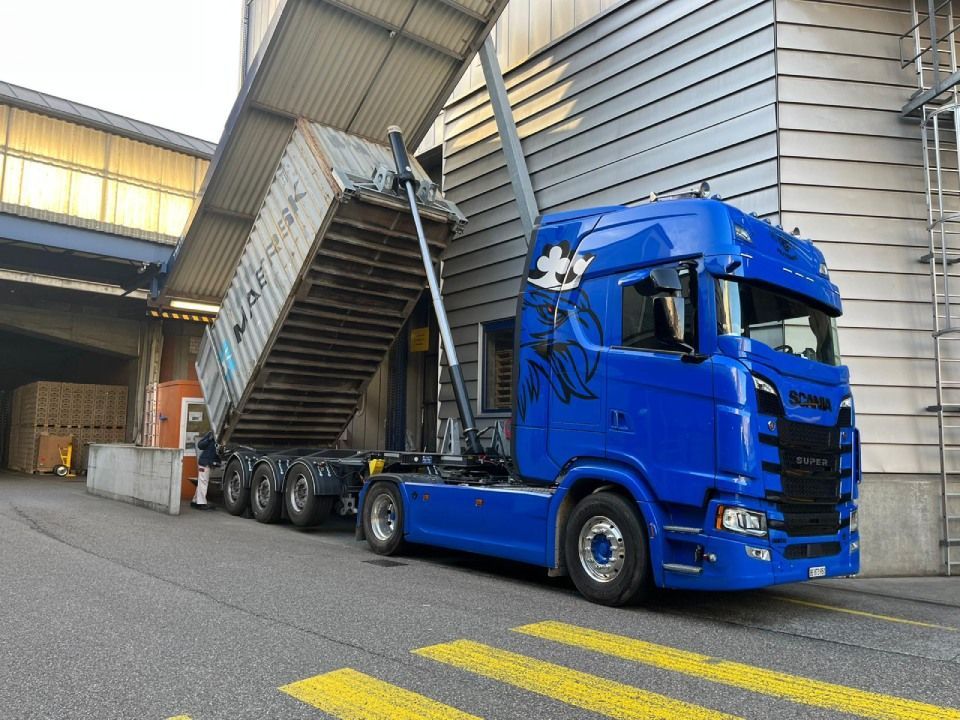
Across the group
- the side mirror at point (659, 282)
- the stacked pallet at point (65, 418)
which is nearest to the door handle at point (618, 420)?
the side mirror at point (659, 282)

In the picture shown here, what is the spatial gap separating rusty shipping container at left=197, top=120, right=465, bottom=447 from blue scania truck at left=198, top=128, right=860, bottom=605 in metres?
3.69

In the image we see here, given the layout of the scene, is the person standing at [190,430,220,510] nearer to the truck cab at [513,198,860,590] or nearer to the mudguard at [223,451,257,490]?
the mudguard at [223,451,257,490]

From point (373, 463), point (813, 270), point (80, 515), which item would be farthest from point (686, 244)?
point (80, 515)

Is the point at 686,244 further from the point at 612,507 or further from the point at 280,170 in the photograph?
the point at 280,170

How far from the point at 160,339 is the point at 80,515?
47.9 feet

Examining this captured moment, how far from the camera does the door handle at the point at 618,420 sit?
20.2 ft

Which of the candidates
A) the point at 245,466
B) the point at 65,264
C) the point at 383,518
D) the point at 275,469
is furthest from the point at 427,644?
the point at 65,264

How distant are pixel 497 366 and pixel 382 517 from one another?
5.16m

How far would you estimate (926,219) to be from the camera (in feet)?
30.3

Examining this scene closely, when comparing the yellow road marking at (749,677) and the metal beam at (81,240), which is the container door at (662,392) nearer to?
the yellow road marking at (749,677)

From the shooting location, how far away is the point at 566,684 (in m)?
4.05

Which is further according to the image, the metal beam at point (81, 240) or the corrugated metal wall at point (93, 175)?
the corrugated metal wall at point (93, 175)

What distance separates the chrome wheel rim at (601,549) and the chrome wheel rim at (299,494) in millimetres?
5153

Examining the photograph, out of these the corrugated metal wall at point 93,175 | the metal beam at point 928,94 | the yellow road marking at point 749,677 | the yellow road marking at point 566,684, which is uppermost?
the corrugated metal wall at point 93,175
